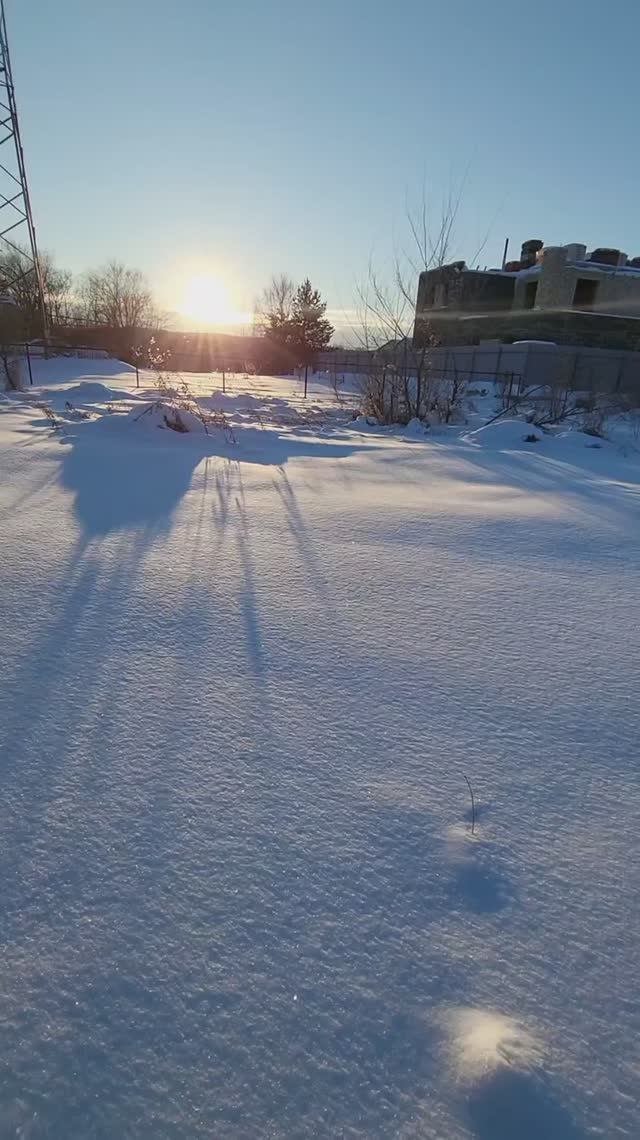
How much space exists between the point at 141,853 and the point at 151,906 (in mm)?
121

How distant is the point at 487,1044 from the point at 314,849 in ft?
1.35

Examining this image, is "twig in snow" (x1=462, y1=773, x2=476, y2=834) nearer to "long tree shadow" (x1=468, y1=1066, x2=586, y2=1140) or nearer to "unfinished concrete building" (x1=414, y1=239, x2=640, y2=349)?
"long tree shadow" (x1=468, y1=1066, x2=586, y2=1140)

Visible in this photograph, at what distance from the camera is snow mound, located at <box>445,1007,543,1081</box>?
0.73m

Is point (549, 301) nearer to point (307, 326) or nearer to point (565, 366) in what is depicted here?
point (565, 366)

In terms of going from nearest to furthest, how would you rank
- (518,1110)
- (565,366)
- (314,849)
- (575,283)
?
(518,1110)
(314,849)
(565,366)
(575,283)

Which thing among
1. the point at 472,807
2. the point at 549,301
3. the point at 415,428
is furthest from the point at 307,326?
the point at 472,807

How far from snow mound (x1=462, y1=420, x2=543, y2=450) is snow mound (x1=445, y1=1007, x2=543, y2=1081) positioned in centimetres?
736

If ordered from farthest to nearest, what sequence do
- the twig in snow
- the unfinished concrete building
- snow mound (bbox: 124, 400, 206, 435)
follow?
the unfinished concrete building
snow mound (bbox: 124, 400, 206, 435)
the twig in snow

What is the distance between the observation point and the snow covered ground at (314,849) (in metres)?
0.71

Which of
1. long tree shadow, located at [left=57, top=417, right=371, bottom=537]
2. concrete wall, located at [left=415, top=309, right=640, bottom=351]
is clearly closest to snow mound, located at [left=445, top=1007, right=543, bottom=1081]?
long tree shadow, located at [left=57, top=417, right=371, bottom=537]

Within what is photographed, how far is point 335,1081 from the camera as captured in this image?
712 millimetres

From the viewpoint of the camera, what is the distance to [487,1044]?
2.47 ft

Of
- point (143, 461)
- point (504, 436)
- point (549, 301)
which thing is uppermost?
point (549, 301)

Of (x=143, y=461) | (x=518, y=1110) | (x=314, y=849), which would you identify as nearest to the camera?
(x=518, y=1110)
